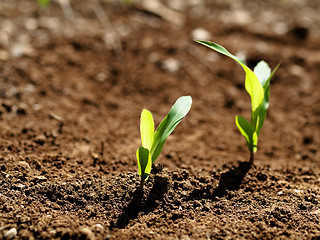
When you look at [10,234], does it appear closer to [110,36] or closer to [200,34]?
[110,36]

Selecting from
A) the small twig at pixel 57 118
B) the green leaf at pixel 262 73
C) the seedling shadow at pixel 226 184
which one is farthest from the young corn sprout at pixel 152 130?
the small twig at pixel 57 118

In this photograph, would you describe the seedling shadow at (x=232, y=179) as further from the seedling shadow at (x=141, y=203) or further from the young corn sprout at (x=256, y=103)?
the seedling shadow at (x=141, y=203)

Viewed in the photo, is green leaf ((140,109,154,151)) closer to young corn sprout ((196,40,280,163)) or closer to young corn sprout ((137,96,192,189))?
young corn sprout ((137,96,192,189))

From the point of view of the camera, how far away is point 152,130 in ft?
4.58

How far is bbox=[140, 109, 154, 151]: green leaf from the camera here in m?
1.37

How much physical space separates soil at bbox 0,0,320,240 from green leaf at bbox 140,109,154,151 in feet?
0.82

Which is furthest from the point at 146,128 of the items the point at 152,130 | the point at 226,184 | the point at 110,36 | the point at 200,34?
the point at 200,34

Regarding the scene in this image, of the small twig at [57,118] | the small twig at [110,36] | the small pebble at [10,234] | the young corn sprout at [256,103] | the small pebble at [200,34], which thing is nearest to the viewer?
the small pebble at [10,234]

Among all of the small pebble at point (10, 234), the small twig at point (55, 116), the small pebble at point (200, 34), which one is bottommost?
the small twig at point (55, 116)

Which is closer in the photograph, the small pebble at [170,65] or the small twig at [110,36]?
the small pebble at [170,65]

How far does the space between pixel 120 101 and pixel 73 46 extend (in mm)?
866

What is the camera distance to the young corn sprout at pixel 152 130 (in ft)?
4.49

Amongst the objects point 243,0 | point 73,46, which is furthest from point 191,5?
point 73,46

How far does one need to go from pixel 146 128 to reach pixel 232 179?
1.84 ft
